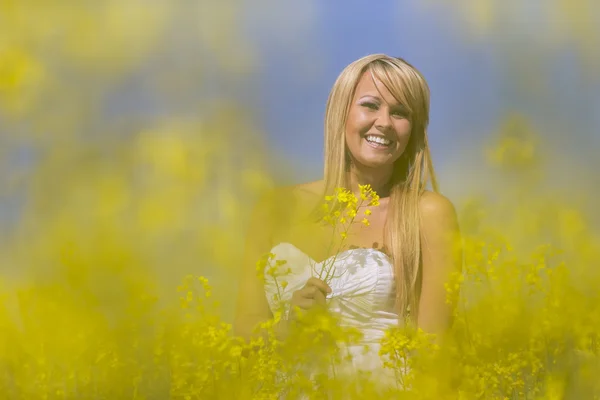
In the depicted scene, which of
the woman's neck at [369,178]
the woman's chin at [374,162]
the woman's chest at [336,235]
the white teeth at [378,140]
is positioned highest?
the white teeth at [378,140]

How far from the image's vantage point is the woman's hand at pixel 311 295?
1.74 m

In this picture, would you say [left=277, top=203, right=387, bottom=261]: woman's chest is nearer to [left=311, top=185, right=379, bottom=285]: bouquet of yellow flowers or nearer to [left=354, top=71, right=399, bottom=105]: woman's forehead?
[left=311, top=185, right=379, bottom=285]: bouquet of yellow flowers

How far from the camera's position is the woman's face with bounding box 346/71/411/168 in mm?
1844

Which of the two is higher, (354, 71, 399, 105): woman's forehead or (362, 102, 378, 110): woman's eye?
(354, 71, 399, 105): woman's forehead

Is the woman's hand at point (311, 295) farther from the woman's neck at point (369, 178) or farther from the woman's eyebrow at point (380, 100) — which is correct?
the woman's eyebrow at point (380, 100)

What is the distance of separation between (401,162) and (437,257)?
0.86 ft

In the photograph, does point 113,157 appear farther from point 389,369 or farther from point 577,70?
point 577,70

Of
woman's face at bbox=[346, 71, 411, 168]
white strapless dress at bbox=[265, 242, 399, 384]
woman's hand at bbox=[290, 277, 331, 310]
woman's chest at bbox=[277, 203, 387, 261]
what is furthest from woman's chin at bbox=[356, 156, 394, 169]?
woman's hand at bbox=[290, 277, 331, 310]

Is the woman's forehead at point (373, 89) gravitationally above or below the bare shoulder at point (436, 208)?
above

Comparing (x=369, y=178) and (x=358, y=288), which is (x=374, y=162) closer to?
(x=369, y=178)

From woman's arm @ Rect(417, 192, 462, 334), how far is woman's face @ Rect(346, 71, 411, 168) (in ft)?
0.50

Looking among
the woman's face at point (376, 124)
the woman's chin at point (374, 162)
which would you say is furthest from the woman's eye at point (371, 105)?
the woman's chin at point (374, 162)

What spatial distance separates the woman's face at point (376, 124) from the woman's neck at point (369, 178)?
51mm

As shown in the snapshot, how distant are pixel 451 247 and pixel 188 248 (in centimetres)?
64
